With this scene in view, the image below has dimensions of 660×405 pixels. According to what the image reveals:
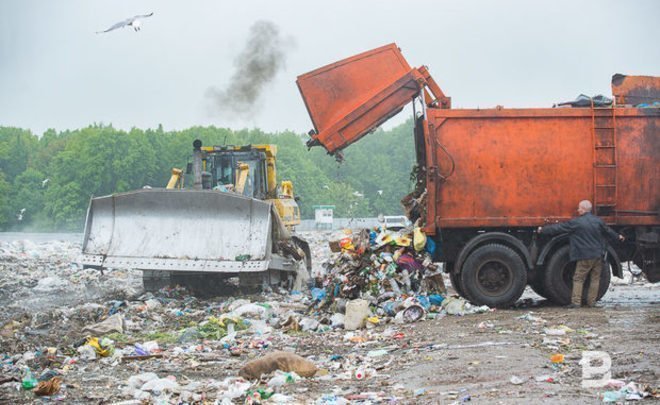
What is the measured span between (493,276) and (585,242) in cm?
116

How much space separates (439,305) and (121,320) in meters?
3.72

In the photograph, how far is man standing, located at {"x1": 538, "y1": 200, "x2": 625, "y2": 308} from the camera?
384 inches

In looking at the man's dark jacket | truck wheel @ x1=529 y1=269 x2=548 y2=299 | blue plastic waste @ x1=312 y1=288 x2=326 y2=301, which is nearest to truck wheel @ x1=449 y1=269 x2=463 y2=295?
truck wheel @ x1=529 y1=269 x2=548 y2=299

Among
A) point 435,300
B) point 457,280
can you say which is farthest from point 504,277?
point 435,300

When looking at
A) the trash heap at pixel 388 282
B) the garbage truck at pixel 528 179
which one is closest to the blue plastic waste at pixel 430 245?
the trash heap at pixel 388 282

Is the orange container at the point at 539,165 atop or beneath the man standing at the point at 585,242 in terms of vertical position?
atop

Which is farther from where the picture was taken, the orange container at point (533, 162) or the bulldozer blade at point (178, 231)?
the bulldozer blade at point (178, 231)

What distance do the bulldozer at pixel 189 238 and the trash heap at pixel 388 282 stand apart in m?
1.19

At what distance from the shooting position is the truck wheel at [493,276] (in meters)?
10.2

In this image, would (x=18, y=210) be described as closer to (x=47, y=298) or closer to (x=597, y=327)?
(x=47, y=298)

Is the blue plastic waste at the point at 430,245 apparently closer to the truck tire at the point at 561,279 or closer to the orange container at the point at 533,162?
the orange container at the point at 533,162

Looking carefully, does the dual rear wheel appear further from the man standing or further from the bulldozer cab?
the bulldozer cab

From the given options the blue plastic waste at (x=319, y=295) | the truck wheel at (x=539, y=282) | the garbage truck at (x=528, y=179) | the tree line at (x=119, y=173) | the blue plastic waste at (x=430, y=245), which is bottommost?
the blue plastic waste at (x=319, y=295)

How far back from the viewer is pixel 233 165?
47.3ft
